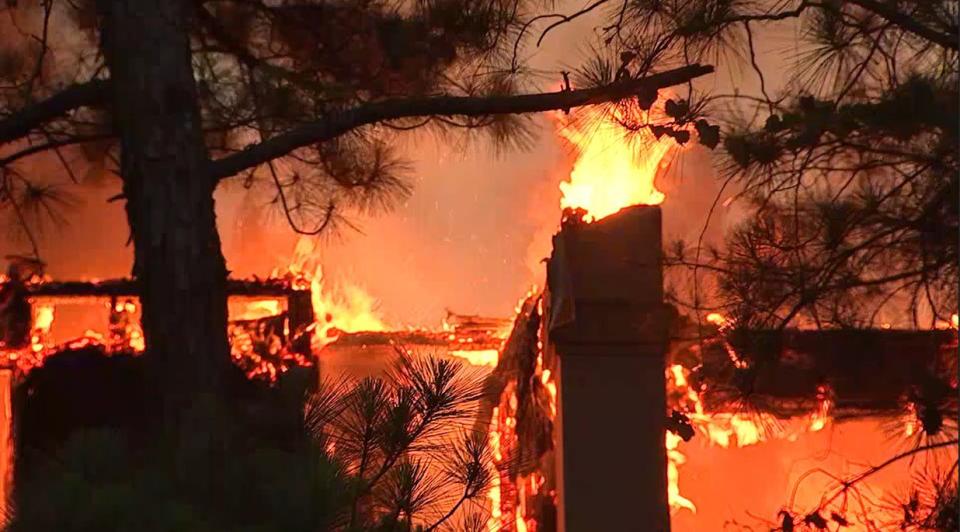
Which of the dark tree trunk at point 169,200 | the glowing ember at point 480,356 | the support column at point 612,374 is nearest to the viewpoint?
the dark tree trunk at point 169,200

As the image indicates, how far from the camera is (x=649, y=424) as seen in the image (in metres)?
3.16

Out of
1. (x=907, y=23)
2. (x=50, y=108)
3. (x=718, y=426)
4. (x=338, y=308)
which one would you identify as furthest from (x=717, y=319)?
(x=50, y=108)

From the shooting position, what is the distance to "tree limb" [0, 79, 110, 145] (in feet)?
9.19

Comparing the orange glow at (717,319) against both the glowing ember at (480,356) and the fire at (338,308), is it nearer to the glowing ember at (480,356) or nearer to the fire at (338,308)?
the glowing ember at (480,356)

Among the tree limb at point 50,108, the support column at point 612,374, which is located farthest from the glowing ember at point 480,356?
the tree limb at point 50,108

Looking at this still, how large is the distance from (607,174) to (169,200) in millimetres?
1379

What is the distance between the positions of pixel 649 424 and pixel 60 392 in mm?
1796

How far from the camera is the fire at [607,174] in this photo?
10.4 feet

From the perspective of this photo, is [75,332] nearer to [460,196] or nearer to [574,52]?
Result: [460,196]

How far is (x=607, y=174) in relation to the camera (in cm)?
343

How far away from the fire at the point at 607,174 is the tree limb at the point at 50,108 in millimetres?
1260

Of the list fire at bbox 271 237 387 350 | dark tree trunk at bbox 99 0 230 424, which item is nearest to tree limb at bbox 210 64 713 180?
dark tree trunk at bbox 99 0 230 424

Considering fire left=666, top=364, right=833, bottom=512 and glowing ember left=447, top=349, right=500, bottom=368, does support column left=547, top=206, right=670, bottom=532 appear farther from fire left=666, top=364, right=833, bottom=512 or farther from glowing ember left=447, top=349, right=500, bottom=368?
glowing ember left=447, top=349, right=500, bottom=368

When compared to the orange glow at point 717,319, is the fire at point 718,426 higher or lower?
lower
